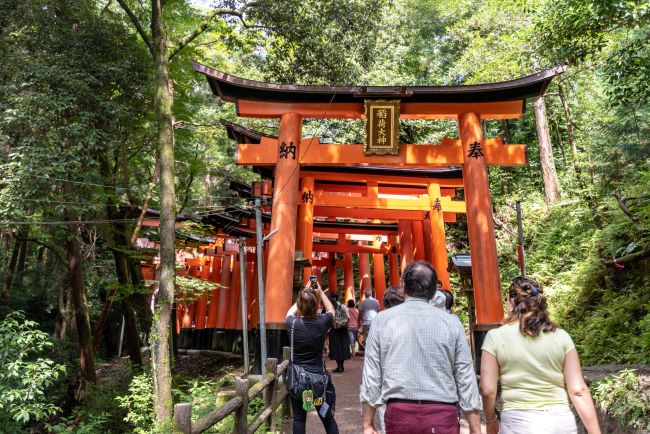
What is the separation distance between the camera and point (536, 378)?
2.60 meters

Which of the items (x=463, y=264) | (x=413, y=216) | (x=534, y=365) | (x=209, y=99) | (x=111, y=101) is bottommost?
(x=534, y=365)

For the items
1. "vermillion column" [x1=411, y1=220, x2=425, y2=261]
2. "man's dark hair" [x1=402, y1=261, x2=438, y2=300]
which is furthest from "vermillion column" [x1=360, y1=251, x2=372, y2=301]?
"man's dark hair" [x1=402, y1=261, x2=438, y2=300]

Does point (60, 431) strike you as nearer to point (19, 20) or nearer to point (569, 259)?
point (19, 20)

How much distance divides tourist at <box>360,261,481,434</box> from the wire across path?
328 centimetres

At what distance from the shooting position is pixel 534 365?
8.55 ft

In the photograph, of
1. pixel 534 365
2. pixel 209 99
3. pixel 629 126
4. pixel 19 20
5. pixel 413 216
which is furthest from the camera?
pixel 209 99

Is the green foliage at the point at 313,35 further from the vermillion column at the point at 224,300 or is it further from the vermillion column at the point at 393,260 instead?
the vermillion column at the point at 393,260

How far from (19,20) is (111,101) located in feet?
7.19

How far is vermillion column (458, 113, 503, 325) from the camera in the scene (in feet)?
31.5

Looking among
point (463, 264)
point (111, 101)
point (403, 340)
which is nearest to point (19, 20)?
point (111, 101)

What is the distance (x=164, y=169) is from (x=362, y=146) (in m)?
3.89

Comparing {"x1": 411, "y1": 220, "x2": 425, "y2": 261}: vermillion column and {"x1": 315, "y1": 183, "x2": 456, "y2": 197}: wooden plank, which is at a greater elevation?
{"x1": 315, "y1": 183, "x2": 456, "y2": 197}: wooden plank

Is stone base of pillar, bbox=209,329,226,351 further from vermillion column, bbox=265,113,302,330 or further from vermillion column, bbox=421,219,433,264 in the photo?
vermillion column, bbox=265,113,302,330

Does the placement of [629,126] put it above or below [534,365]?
above
